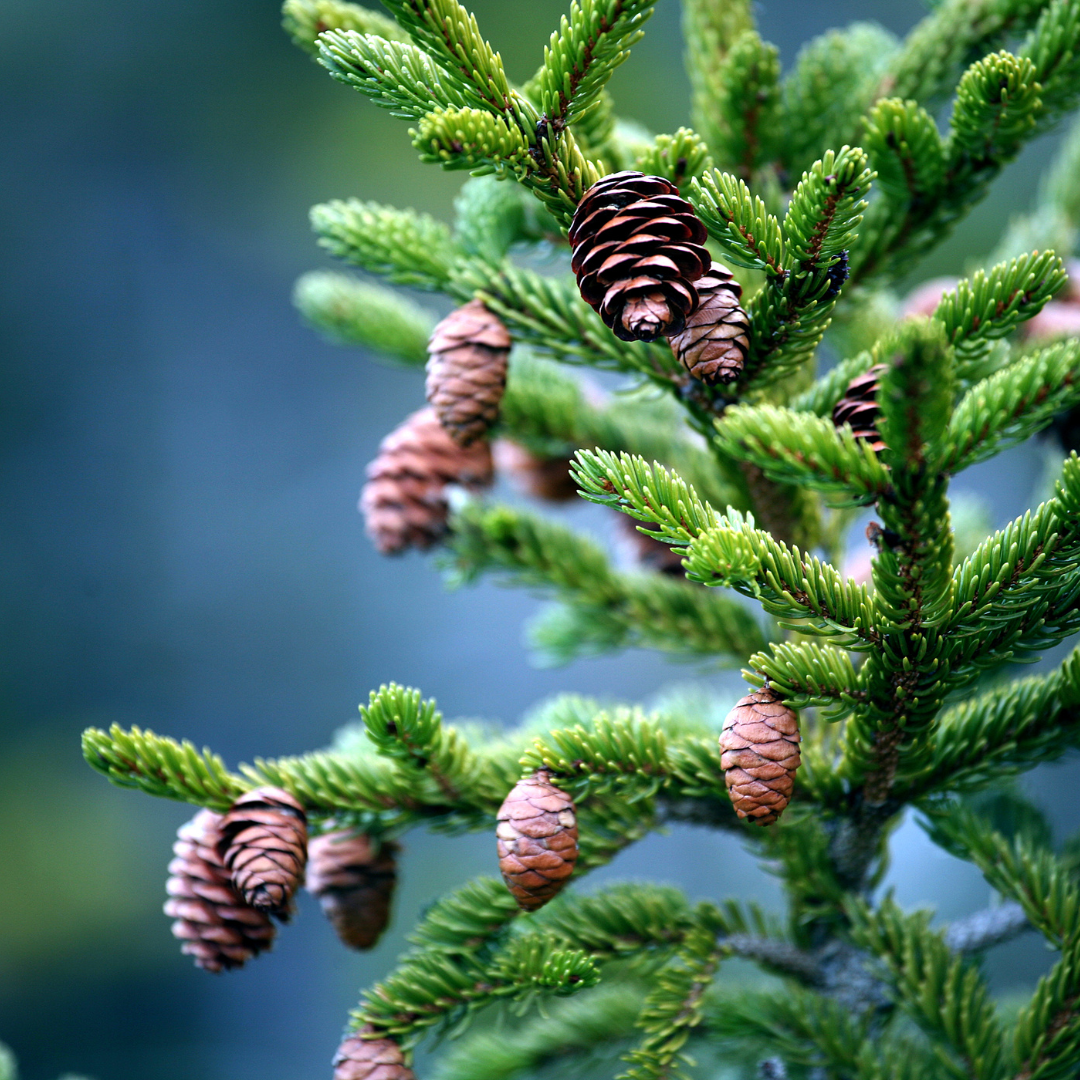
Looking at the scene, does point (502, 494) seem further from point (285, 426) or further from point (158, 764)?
point (158, 764)

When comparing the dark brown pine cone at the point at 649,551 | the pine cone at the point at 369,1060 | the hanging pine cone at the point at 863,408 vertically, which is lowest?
the pine cone at the point at 369,1060

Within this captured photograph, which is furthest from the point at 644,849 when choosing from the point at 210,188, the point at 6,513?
the point at 210,188

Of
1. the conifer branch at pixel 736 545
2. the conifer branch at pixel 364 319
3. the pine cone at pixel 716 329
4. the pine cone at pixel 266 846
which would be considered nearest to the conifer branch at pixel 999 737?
the conifer branch at pixel 736 545

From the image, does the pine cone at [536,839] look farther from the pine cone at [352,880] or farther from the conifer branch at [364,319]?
Result: the conifer branch at [364,319]

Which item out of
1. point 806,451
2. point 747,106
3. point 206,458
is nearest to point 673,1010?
point 806,451

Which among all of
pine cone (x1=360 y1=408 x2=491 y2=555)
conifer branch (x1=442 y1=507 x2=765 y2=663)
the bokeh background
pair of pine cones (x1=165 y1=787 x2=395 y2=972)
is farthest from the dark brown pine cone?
the bokeh background

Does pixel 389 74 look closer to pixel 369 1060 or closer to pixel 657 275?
pixel 657 275
